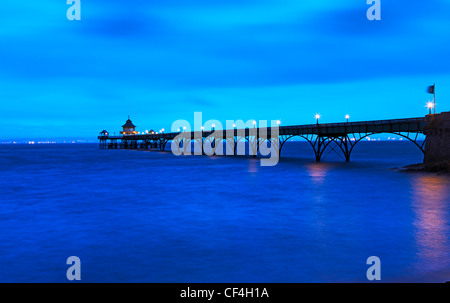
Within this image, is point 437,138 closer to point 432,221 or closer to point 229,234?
point 432,221

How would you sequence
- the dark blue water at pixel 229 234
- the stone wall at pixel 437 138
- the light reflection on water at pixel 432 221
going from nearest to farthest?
the dark blue water at pixel 229 234 < the light reflection on water at pixel 432 221 < the stone wall at pixel 437 138

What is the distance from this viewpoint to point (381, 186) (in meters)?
30.9

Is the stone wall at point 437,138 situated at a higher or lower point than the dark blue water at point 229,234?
higher

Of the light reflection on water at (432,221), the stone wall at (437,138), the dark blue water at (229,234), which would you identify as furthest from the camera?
the stone wall at (437,138)

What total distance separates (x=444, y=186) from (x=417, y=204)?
820 cm

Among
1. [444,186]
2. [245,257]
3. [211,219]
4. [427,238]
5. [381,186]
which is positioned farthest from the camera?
[381,186]

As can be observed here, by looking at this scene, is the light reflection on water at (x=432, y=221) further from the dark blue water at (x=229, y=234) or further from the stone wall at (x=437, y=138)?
the stone wall at (x=437, y=138)

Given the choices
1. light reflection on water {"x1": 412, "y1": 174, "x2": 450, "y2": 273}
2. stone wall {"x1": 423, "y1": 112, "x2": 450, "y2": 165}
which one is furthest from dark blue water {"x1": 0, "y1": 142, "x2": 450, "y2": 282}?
stone wall {"x1": 423, "y1": 112, "x2": 450, "y2": 165}

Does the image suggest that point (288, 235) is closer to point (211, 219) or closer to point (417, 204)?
point (211, 219)

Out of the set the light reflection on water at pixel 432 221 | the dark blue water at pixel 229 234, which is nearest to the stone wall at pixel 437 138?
the light reflection on water at pixel 432 221

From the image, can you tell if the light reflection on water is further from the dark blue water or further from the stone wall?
the stone wall

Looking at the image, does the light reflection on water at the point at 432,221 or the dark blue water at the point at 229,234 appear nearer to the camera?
the dark blue water at the point at 229,234

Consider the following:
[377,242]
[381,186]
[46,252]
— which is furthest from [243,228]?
[381,186]
